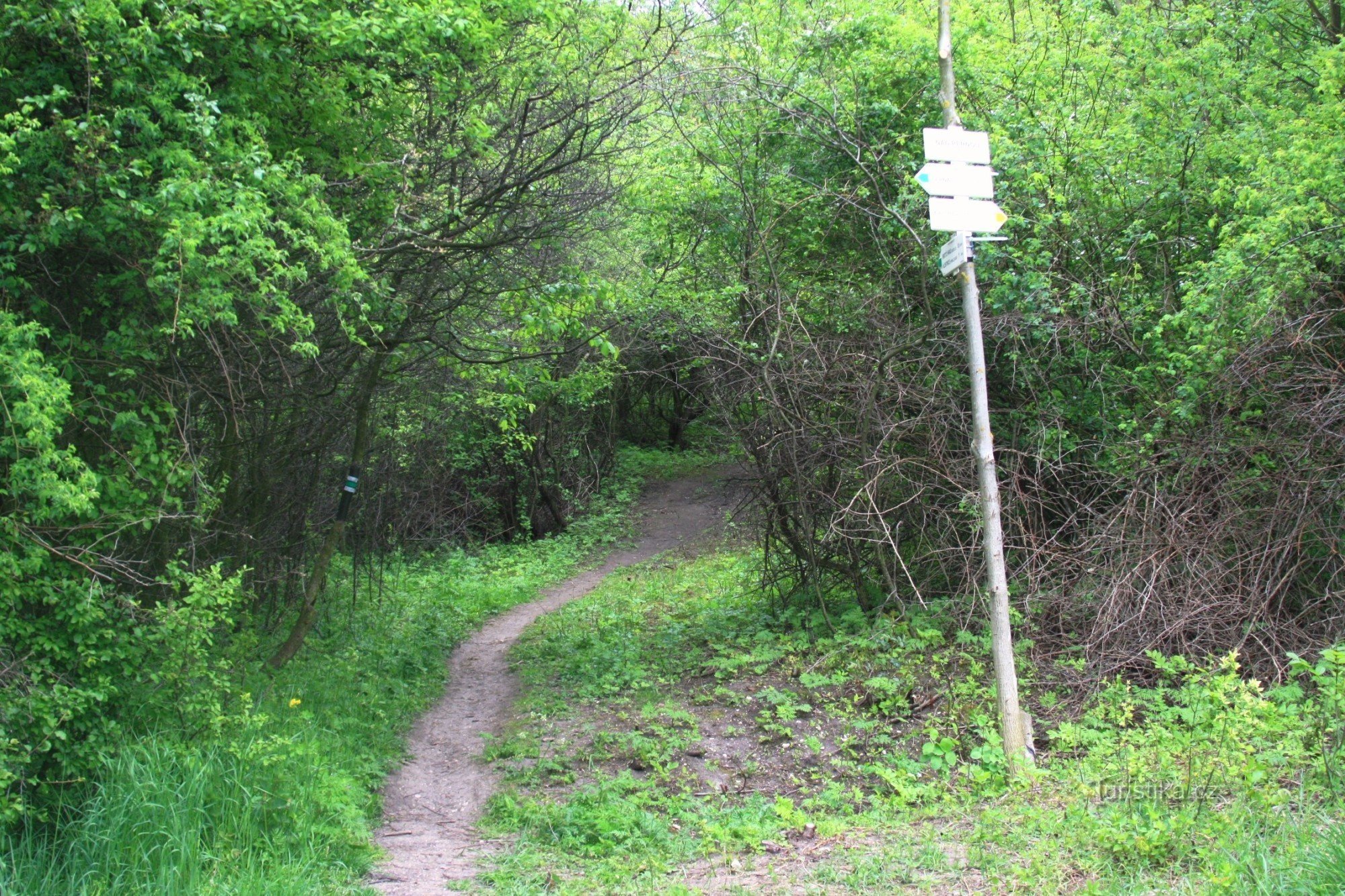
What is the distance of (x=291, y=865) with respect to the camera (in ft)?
16.1

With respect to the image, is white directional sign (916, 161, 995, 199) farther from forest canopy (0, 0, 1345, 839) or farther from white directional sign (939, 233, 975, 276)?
forest canopy (0, 0, 1345, 839)

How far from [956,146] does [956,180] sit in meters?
0.22

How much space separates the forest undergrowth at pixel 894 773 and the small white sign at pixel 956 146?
10.7ft

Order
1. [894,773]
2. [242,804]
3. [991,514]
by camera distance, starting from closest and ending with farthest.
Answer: [242,804] → [991,514] → [894,773]

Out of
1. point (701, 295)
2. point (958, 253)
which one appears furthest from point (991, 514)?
point (701, 295)

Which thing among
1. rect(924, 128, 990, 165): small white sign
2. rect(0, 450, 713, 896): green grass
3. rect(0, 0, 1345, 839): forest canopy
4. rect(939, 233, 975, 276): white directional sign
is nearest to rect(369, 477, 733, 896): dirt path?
rect(0, 450, 713, 896): green grass

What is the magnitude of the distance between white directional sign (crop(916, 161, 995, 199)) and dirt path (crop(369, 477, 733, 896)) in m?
4.98

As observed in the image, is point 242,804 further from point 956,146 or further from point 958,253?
point 956,146

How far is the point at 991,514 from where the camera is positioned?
233 inches

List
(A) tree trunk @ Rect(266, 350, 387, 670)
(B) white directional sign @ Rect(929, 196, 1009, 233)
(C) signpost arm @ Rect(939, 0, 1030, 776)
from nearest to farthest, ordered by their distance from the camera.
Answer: (B) white directional sign @ Rect(929, 196, 1009, 233) < (C) signpost arm @ Rect(939, 0, 1030, 776) < (A) tree trunk @ Rect(266, 350, 387, 670)

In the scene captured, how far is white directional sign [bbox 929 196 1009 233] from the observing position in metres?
5.70

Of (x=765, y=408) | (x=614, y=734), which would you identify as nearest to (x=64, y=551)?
(x=614, y=734)

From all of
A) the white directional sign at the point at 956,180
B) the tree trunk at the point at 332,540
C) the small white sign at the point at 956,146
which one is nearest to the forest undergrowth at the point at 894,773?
the tree trunk at the point at 332,540

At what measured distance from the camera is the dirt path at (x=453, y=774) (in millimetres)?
5488
